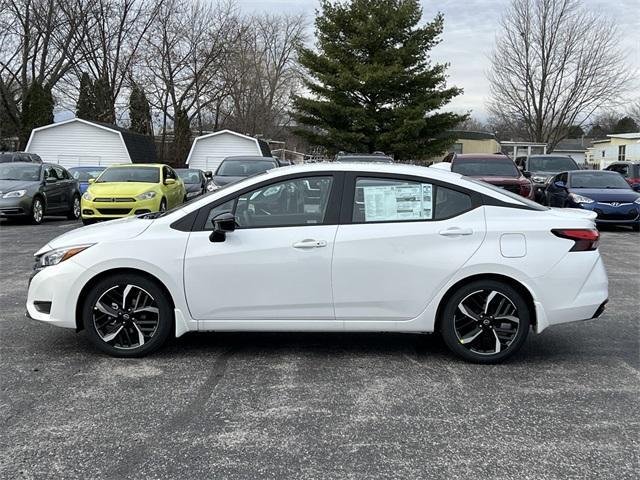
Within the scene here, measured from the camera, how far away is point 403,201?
4793 millimetres

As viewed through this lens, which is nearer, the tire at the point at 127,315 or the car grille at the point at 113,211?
the tire at the point at 127,315

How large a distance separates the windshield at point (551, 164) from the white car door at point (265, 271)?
1781cm

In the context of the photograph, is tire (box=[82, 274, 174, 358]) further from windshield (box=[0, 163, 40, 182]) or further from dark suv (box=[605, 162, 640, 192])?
dark suv (box=[605, 162, 640, 192])

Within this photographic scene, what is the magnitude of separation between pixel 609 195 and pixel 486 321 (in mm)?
11485

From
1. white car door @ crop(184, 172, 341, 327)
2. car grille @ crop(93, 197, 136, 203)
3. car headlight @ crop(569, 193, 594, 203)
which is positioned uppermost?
car grille @ crop(93, 197, 136, 203)

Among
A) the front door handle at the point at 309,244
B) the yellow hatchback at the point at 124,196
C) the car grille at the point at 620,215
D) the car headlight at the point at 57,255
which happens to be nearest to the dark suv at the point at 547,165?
the car grille at the point at 620,215

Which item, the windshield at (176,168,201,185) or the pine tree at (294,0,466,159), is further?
the pine tree at (294,0,466,159)

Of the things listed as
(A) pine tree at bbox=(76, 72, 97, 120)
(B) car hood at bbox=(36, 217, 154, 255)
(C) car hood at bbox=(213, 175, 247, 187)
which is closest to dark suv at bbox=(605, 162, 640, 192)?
(C) car hood at bbox=(213, 175, 247, 187)

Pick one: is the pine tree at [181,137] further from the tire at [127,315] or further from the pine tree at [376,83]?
the tire at [127,315]

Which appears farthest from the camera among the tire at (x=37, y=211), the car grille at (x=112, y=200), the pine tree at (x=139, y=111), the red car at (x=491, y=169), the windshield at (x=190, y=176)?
the pine tree at (x=139, y=111)

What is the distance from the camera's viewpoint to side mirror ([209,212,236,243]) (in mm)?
4609

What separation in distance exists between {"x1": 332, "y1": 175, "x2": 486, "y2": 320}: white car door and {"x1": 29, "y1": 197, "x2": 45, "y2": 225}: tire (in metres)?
12.3

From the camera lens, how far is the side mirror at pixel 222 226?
15.1ft

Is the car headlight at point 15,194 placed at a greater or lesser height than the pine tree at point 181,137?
lesser
